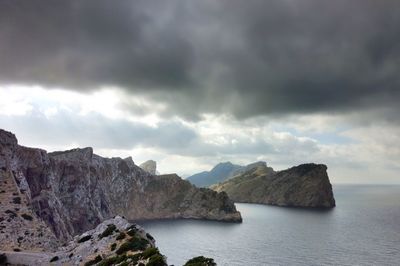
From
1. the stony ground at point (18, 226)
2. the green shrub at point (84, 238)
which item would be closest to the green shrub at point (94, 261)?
the green shrub at point (84, 238)

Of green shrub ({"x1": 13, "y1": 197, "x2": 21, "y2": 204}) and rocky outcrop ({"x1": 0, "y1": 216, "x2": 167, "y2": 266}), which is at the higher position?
green shrub ({"x1": 13, "y1": 197, "x2": 21, "y2": 204})

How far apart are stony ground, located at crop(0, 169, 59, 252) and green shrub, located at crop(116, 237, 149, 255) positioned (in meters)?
47.9

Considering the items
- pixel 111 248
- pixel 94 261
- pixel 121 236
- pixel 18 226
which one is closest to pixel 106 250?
pixel 111 248

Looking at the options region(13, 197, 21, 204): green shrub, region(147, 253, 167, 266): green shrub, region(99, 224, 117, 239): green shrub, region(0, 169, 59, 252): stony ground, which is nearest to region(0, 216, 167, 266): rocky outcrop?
region(99, 224, 117, 239): green shrub

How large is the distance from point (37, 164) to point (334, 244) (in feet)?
500

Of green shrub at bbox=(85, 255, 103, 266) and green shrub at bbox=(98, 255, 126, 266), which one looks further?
green shrub at bbox=(85, 255, 103, 266)

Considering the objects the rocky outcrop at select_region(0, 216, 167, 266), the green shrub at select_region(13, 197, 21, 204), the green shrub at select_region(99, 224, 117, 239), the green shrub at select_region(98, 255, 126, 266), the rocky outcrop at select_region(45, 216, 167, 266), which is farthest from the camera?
the green shrub at select_region(13, 197, 21, 204)

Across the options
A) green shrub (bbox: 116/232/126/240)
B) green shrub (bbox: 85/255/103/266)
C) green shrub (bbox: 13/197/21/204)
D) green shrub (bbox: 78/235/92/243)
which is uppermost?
green shrub (bbox: 13/197/21/204)

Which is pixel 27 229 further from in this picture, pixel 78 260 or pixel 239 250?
pixel 239 250

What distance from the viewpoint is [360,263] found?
147375 mm

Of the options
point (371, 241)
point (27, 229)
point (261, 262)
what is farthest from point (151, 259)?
point (371, 241)

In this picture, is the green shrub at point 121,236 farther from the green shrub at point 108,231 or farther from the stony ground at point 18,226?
the stony ground at point 18,226

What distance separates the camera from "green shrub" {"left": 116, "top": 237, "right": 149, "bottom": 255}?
78.1 m

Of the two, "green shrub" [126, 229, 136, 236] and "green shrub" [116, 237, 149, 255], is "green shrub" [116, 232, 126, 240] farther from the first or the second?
"green shrub" [116, 237, 149, 255]
